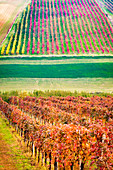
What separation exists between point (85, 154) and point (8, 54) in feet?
163

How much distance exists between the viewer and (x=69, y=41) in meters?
71.5

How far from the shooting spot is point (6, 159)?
2173 centimetres

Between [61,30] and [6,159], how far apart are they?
6051cm

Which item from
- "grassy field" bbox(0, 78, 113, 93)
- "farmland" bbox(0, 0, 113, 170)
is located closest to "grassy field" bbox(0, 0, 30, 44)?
"farmland" bbox(0, 0, 113, 170)

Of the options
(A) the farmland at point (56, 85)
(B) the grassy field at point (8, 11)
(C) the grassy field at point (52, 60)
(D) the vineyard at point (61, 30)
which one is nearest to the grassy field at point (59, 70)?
(A) the farmland at point (56, 85)

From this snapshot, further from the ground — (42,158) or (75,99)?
(42,158)

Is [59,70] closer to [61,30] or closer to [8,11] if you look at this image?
[61,30]

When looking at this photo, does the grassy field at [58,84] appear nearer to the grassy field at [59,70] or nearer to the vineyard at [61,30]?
the grassy field at [59,70]

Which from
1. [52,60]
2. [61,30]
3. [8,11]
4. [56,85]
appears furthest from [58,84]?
[8,11]

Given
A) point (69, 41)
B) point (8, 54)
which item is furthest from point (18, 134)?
point (69, 41)

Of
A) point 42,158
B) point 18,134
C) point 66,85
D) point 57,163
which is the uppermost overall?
point 57,163

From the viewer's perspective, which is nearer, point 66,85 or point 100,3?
point 66,85

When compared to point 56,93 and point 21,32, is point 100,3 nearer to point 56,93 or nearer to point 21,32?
point 21,32

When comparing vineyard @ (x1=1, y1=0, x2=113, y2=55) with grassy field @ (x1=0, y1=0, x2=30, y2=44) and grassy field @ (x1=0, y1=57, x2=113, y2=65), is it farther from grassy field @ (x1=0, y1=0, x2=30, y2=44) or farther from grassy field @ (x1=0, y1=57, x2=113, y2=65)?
grassy field @ (x1=0, y1=57, x2=113, y2=65)
